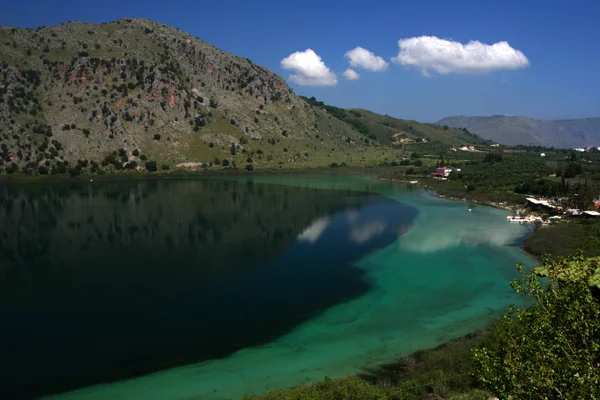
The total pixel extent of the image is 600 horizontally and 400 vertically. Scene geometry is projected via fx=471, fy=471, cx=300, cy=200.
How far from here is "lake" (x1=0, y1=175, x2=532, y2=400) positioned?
27281 millimetres

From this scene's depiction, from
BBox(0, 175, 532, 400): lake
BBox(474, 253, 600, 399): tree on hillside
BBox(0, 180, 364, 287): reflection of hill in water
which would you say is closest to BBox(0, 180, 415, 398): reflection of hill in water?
BBox(0, 175, 532, 400): lake

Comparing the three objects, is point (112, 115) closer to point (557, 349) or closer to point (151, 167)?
point (151, 167)

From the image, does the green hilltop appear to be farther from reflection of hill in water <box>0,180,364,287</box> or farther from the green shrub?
reflection of hill in water <box>0,180,364,287</box>

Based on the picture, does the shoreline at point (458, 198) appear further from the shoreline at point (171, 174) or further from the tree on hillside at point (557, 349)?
the tree on hillside at point (557, 349)

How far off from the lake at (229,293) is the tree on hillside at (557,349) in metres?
15.8

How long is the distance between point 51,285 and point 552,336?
43466mm

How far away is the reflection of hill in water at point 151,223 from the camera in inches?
2135

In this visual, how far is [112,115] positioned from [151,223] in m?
108

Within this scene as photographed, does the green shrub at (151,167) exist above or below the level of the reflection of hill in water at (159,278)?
above

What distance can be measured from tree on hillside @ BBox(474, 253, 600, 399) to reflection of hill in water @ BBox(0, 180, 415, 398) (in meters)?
20.7

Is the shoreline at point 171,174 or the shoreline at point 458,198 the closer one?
the shoreline at point 458,198

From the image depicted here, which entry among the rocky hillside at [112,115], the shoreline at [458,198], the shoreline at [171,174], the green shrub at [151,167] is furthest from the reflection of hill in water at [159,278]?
the rocky hillside at [112,115]

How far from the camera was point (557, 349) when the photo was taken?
11375mm

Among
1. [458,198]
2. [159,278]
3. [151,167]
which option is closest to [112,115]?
[151,167]
